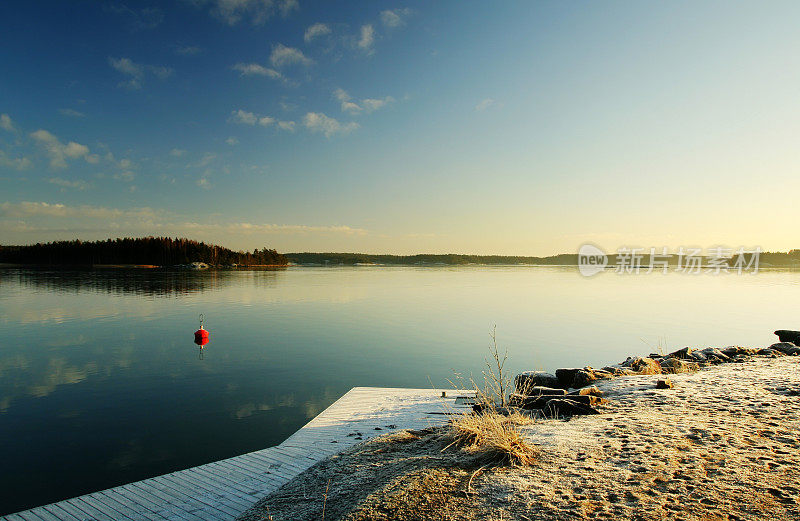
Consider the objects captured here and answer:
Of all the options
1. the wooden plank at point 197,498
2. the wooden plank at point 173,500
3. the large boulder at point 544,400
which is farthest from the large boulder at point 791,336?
the wooden plank at point 173,500

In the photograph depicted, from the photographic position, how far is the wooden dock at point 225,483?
6277mm

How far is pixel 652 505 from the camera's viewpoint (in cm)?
426

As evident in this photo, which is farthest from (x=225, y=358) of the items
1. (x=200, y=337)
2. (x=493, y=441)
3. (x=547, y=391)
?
(x=493, y=441)

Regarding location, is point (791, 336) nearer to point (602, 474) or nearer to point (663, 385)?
point (663, 385)

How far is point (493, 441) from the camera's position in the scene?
18.7ft

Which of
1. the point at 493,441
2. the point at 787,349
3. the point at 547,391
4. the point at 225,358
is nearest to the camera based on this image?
the point at 493,441

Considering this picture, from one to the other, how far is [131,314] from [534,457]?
35115 millimetres

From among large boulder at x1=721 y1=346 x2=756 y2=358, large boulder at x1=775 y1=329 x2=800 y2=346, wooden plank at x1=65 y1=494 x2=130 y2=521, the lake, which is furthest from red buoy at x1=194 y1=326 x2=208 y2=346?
large boulder at x1=775 y1=329 x2=800 y2=346

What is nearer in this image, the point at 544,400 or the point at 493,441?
the point at 493,441

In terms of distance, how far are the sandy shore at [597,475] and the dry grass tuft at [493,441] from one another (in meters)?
0.19

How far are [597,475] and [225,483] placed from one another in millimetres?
5842

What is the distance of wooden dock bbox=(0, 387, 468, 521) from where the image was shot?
6.28 metres

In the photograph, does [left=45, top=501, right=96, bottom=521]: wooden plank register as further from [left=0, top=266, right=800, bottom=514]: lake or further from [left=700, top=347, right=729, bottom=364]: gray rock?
[left=700, top=347, right=729, bottom=364]: gray rock

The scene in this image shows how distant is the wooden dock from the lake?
1821 millimetres
